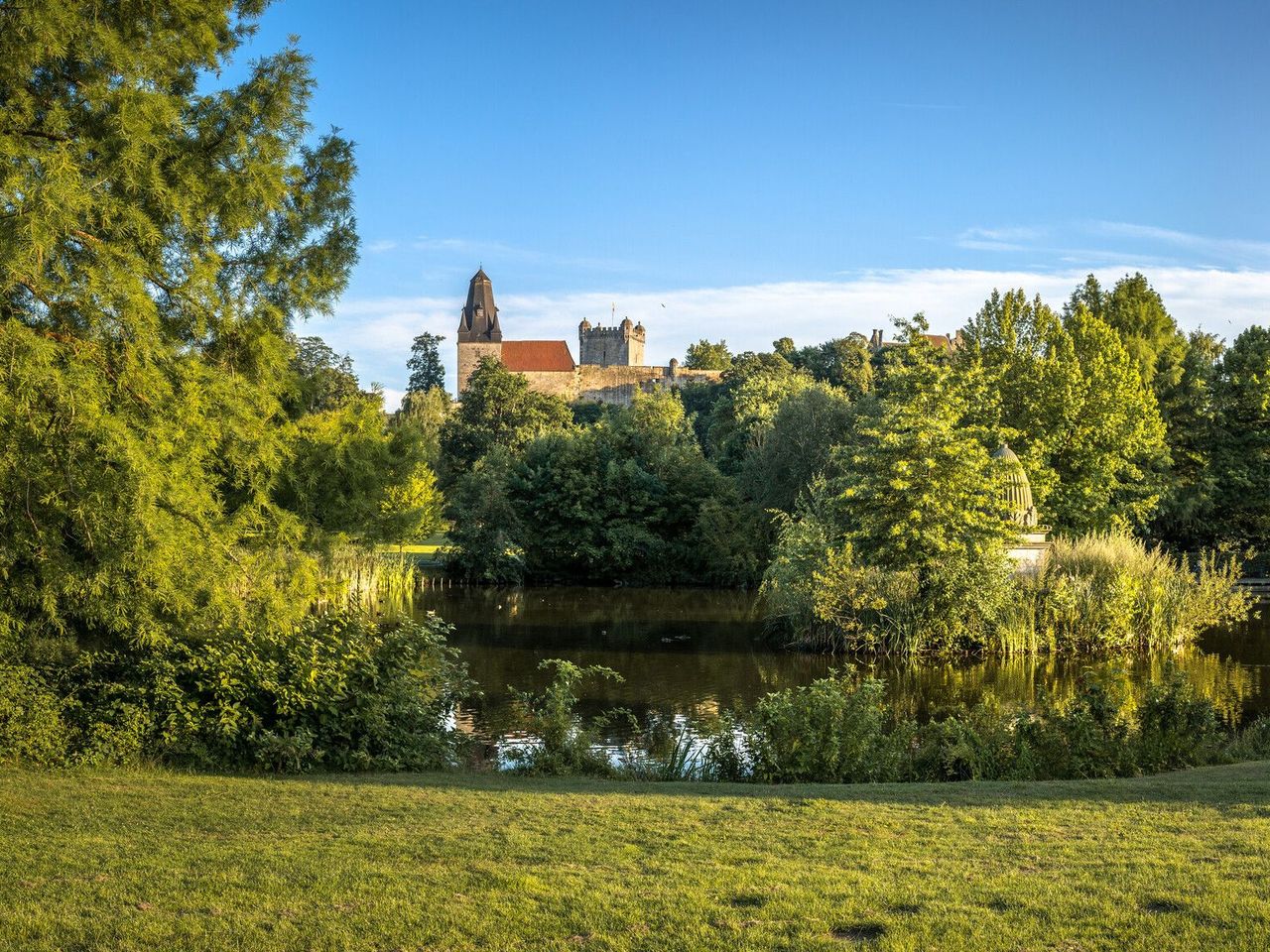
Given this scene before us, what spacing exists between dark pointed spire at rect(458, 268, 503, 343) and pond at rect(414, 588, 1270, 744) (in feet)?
259

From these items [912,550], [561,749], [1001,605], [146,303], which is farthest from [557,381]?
[146,303]

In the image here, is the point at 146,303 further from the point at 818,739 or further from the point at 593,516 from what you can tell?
the point at 593,516

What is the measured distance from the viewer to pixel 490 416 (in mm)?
56781

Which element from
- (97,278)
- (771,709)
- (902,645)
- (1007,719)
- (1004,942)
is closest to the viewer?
(1004,942)

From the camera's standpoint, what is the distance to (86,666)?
1052 cm

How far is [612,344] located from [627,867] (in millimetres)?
121041

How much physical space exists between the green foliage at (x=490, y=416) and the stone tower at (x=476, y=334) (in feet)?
154

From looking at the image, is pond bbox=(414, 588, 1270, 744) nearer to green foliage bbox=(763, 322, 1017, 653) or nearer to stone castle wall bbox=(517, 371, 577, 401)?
green foliage bbox=(763, 322, 1017, 653)

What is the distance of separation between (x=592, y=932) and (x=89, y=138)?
283 inches

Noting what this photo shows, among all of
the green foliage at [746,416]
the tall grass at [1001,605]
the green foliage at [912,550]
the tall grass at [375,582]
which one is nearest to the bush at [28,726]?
the tall grass at [375,582]

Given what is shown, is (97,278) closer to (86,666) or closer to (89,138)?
(89,138)

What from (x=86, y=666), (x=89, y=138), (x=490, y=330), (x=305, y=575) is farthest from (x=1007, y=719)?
(x=490, y=330)

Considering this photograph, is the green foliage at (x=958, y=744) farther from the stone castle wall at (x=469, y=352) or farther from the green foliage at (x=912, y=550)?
the stone castle wall at (x=469, y=352)

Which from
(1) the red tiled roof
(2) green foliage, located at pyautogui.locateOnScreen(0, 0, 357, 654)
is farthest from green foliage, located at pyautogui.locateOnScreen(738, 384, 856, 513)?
(1) the red tiled roof
